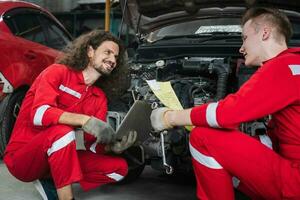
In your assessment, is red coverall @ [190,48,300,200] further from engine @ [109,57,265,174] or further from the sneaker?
the sneaker

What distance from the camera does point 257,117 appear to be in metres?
2.41

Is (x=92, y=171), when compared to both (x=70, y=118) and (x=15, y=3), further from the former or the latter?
(x=15, y=3)

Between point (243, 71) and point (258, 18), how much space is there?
66 centimetres

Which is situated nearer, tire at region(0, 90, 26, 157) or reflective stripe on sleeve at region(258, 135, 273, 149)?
reflective stripe on sleeve at region(258, 135, 273, 149)

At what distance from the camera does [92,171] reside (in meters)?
3.44

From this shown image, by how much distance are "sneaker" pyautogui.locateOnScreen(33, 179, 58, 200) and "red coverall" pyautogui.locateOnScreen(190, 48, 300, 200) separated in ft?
4.34

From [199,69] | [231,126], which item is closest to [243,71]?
[199,69]

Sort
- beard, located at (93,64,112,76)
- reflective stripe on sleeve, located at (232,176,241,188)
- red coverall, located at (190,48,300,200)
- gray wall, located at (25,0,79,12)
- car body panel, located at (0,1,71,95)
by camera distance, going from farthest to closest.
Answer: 1. gray wall, located at (25,0,79,12)
2. car body panel, located at (0,1,71,95)
3. beard, located at (93,64,112,76)
4. reflective stripe on sleeve, located at (232,176,241,188)
5. red coverall, located at (190,48,300,200)

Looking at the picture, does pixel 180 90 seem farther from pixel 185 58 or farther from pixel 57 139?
pixel 57 139

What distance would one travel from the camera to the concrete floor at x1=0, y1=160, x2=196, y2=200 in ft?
12.5

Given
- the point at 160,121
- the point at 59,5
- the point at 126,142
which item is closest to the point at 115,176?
the point at 126,142

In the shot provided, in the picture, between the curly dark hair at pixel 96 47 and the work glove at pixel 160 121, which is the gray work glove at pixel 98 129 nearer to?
the work glove at pixel 160 121

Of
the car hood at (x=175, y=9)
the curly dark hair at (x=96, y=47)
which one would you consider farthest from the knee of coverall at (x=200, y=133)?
Result: the car hood at (x=175, y=9)

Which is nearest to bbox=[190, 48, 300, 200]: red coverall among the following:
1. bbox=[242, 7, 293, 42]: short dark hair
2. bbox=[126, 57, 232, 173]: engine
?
bbox=[242, 7, 293, 42]: short dark hair
